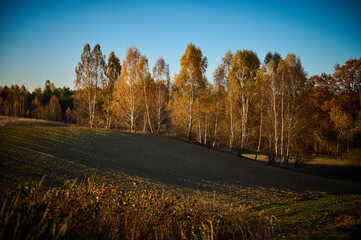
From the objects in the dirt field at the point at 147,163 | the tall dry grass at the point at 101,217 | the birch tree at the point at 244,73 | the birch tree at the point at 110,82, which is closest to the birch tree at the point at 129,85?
the birch tree at the point at 110,82

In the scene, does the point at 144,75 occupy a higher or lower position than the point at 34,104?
higher

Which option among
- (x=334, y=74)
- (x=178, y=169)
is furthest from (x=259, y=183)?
(x=334, y=74)

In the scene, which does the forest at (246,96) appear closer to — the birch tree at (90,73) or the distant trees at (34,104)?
the birch tree at (90,73)

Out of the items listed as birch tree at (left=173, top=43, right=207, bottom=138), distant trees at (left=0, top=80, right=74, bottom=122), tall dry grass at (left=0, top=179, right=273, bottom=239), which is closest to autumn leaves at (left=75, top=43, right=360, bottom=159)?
birch tree at (left=173, top=43, right=207, bottom=138)

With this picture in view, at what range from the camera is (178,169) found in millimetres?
12641

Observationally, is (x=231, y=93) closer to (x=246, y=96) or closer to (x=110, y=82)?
(x=246, y=96)

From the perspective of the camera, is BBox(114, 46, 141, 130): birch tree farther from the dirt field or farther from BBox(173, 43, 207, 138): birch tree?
the dirt field

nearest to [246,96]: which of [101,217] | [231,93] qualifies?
[231,93]

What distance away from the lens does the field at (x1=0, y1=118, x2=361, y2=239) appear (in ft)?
19.0

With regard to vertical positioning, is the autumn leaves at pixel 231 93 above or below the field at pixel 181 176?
above

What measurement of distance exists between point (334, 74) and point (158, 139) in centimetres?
2959

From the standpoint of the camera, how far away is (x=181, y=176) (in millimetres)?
11289

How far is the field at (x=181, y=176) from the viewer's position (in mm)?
5781

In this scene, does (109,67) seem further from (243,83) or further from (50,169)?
(50,169)
